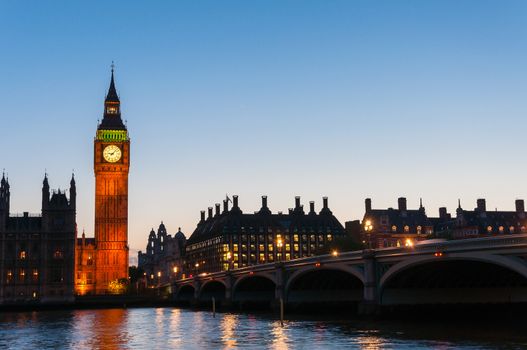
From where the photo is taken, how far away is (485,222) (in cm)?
17562

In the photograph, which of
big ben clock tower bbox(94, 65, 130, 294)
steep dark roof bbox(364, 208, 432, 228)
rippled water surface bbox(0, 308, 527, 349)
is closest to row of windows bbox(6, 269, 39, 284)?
big ben clock tower bbox(94, 65, 130, 294)

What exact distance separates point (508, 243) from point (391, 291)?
22.4 m

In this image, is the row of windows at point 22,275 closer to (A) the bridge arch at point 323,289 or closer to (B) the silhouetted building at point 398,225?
(B) the silhouetted building at point 398,225

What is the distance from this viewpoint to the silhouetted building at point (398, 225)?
595ft

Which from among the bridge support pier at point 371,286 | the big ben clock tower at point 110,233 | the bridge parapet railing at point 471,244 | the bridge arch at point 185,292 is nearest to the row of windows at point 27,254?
the big ben clock tower at point 110,233

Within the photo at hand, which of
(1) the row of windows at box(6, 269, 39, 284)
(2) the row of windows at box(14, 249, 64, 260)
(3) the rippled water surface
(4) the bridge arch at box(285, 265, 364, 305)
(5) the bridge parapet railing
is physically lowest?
(3) the rippled water surface

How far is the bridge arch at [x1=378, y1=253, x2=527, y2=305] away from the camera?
70000 mm

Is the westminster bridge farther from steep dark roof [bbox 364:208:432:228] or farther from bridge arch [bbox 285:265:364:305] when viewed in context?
steep dark roof [bbox 364:208:432:228]

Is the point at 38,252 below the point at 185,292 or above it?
above

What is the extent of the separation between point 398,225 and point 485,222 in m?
20.0

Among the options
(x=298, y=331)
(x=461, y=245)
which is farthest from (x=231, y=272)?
(x=461, y=245)

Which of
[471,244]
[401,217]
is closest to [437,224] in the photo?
[401,217]

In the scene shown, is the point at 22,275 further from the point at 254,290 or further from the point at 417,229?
the point at 417,229

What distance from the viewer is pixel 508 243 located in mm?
56500
